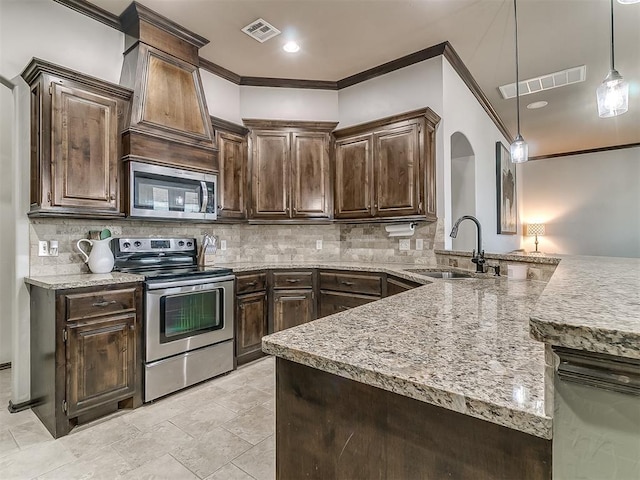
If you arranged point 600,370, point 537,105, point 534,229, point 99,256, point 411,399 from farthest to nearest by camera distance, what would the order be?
point 534,229, point 537,105, point 99,256, point 411,399, point 600,370

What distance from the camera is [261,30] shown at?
3055 millimetres

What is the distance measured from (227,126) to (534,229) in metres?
6.48

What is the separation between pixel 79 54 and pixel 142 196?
4.02 feet

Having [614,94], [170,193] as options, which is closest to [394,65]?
[614,94]

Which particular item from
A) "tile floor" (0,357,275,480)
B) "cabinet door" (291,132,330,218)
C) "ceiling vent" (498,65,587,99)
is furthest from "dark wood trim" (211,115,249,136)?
"ceiling vent" (498,65,587,99)

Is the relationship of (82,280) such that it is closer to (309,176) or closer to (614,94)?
(309,176)

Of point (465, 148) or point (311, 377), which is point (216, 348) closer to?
point (311, 377)

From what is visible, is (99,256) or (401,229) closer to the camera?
(99,256)

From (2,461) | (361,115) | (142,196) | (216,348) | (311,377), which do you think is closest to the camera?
(311,377)

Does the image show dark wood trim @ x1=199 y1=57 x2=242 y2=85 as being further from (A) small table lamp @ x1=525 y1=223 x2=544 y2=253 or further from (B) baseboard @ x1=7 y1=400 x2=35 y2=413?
(A) small table lamp @ x1=525 y1=223 x2=544 y2=253

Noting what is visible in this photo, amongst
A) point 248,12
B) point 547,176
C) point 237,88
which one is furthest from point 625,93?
point 547,176

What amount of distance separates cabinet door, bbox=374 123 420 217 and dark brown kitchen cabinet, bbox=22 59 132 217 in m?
2.29

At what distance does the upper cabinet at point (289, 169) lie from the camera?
3773 millimetres

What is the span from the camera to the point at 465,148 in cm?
426
